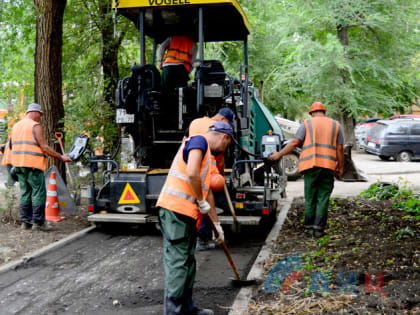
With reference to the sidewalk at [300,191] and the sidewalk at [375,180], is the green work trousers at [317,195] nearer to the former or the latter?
the sidewalk at [300,191]

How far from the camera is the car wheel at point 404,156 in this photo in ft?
66.3

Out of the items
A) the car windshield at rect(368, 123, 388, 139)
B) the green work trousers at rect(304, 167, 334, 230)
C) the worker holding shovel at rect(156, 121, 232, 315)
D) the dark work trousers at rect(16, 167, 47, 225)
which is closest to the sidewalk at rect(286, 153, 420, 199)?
the car windshield at rect(368, 123, 388, 139)

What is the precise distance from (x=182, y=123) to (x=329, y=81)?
53.1 feet

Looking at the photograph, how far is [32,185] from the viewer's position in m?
7.12

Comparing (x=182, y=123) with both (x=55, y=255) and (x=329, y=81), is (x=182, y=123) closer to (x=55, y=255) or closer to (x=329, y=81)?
(x=55, y=255)

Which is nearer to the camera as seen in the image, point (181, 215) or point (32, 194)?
point (181, 215)

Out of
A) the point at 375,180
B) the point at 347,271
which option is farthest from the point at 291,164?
the point at 347,271

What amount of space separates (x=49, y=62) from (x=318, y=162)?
4.98 metres

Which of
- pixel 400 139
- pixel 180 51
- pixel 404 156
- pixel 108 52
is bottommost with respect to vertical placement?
pixel 404 156

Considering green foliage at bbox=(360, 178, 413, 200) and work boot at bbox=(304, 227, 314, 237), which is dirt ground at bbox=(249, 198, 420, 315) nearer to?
work boot at bbox=(304, 227, 314, 237)

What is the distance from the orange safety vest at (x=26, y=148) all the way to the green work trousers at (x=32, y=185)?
100 millimetres

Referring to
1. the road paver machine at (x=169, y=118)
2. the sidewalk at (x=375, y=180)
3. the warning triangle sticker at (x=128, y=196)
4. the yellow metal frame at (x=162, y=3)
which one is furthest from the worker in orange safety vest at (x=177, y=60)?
the sidewalk at (x=375, y=180)

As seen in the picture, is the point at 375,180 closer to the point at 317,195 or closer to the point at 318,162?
the point at 317,195

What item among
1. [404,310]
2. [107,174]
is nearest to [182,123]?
[107,174]
